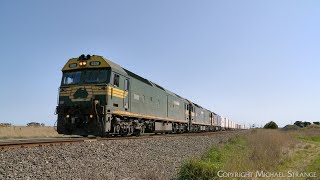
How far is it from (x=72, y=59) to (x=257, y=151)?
10.7 m

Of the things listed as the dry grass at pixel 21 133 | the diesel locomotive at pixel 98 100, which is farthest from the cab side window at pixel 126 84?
the dry grass at pixel 21 133

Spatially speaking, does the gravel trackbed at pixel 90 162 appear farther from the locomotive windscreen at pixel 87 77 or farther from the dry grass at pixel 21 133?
the dry grass at pixel 21 133

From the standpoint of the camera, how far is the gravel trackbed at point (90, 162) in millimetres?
8125

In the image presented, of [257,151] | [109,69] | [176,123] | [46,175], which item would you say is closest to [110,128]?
[109,69]

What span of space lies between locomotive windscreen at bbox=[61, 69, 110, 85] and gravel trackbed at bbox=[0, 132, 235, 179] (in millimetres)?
4245

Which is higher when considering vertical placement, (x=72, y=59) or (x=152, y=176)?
(x=72, y=59)

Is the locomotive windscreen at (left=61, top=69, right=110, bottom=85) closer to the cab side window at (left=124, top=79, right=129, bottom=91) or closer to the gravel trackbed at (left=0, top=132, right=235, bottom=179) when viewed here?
the cab side window at (left=124, top=79, right=129, bottom=91)

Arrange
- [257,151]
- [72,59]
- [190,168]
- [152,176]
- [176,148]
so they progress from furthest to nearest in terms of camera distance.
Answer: [72,59] → [176,148] → [257,151] → [190,168] → [152,176]

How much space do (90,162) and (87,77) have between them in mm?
8034

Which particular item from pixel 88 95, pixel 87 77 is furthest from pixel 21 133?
pixel 88 95

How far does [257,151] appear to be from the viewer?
15.2 m

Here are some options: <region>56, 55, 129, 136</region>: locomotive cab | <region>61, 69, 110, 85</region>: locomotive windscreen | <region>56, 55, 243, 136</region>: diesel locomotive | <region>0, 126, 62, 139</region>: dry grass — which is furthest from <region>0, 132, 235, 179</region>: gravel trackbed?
<region>0, 126, 62, 139</region>: dry grass

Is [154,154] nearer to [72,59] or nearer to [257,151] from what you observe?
[257,151]

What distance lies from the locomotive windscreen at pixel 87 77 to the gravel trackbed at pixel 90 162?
4.25 meters
